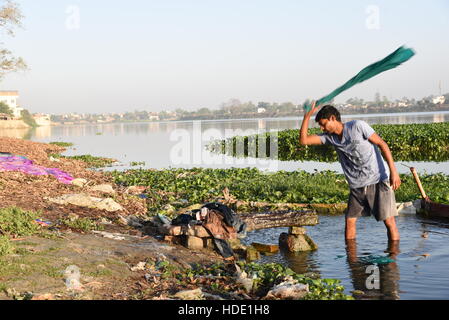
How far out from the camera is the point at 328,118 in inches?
273

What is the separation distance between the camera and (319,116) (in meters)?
6.95

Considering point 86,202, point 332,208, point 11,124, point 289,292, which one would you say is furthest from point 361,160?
point 11,124

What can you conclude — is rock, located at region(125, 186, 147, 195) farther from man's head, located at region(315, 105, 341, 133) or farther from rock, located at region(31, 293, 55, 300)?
rock, located at region(31, 293, 55, 300)

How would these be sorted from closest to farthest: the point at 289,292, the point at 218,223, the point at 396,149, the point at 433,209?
the point at 289,292 < the point at 218,223 < the point at 433,209 < the point at 396,149

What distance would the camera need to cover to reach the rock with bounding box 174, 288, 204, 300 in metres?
5.33

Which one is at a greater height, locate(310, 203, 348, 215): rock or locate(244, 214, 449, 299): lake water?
locate(310, 203, 348, 215): rock

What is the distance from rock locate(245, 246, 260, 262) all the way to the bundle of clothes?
0.91 feet

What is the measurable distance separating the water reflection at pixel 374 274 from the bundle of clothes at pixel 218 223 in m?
1.86

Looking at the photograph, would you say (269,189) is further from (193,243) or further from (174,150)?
(174,150)

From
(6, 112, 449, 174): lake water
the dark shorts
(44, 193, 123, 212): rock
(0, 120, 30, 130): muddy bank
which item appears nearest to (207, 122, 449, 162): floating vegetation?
(6, 112, 449, 174): lake water

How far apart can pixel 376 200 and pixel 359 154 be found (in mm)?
775

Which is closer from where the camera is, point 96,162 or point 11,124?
point 96,162

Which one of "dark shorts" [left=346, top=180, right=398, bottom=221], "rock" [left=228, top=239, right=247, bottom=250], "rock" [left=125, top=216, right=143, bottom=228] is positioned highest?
"dark shorts" [left=346, top=180, right=398, bottom=221]

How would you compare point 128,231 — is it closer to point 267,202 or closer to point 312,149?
point 267,202
